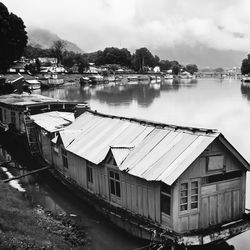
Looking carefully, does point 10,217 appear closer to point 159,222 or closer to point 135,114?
point 159,222

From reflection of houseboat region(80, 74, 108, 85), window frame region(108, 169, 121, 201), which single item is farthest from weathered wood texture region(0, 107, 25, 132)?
reflection of houseboat region(80, 74, 108, 85)

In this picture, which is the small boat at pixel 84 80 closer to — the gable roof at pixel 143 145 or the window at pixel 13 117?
the window at pixel 13 117

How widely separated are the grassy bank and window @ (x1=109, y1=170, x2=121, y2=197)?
8.70ft

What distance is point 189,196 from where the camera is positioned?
621 inches

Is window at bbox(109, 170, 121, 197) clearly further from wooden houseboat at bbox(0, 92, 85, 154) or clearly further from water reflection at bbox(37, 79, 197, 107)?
water reflection at bbox(37, 79, 197, 107)

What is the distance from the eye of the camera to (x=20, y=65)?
146 m

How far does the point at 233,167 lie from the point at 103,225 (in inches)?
306

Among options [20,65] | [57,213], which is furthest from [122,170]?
[20,65]

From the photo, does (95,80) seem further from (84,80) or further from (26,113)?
(26,113)

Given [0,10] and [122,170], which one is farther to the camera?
[0,10]

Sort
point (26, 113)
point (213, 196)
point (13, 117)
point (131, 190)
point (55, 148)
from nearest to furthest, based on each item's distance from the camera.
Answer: point (213, 196), point (131, 190), point (55, 148), point (26, 113), point (13, 117)

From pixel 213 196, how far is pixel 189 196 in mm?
1373

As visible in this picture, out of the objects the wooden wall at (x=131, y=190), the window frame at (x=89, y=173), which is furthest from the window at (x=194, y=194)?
the window frame at (x=89, y=173)

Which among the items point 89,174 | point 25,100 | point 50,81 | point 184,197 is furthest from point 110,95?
A: point 184,197
